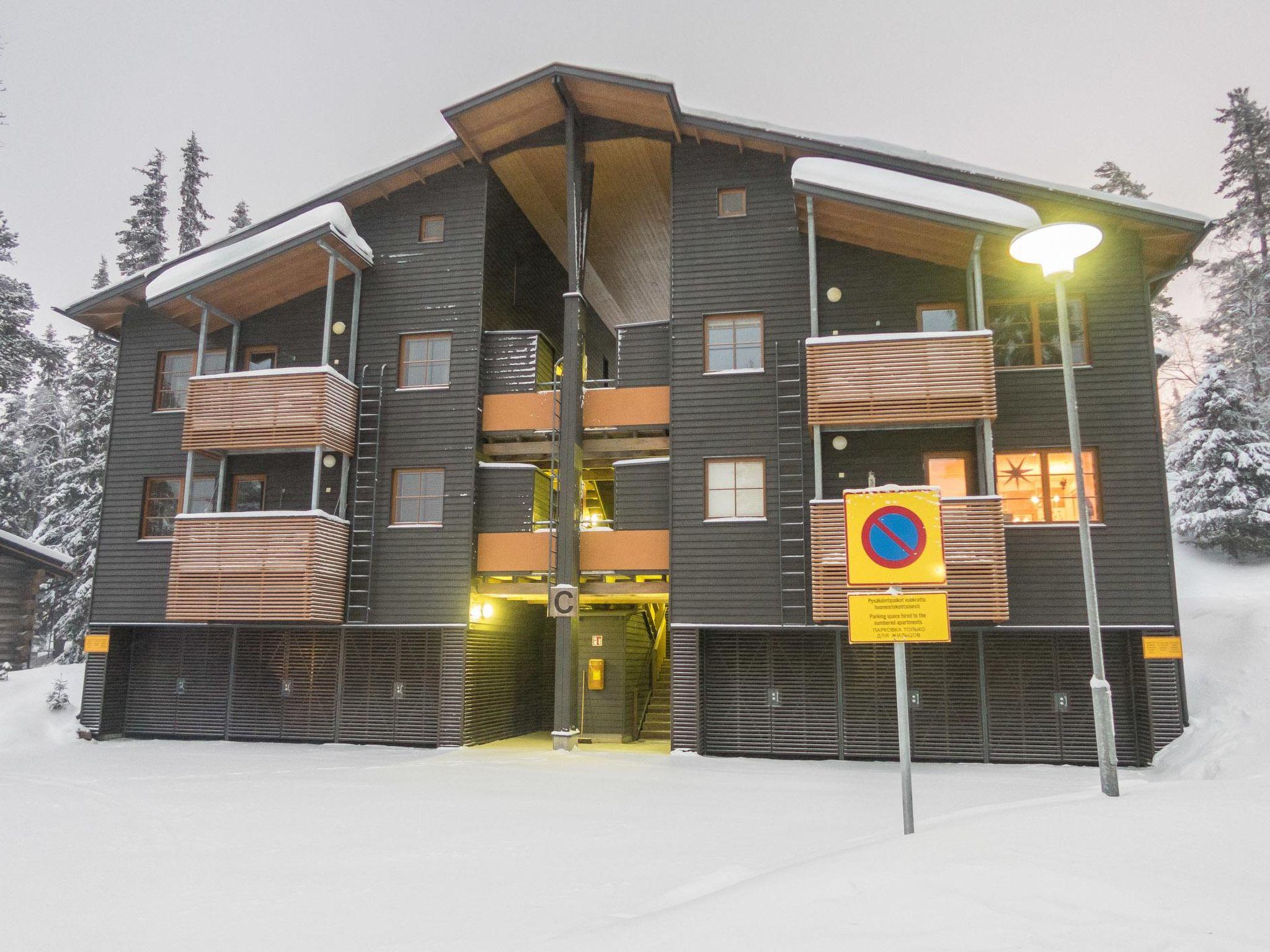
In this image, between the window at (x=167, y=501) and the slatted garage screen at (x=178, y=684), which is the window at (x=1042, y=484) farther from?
the window at (x=167, y=501)

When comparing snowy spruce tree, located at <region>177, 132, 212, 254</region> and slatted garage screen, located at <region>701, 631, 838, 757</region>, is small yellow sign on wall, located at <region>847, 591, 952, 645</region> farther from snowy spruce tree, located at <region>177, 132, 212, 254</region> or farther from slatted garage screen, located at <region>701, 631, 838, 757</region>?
snowy spruce tree, located at <region>177, 132, 212, 254</region>

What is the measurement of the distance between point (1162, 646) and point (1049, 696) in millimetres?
2087

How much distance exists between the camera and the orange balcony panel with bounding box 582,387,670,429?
18750mm

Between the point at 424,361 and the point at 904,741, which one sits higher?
the point at 424,361

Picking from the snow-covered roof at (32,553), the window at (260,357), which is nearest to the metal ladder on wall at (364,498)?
the window at (260,357)

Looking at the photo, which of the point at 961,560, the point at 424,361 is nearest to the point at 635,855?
the point at 961,560

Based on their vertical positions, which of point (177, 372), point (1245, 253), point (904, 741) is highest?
point (1245, 253)

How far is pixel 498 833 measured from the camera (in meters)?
9.54

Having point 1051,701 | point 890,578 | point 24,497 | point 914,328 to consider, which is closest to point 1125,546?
point 1051,701

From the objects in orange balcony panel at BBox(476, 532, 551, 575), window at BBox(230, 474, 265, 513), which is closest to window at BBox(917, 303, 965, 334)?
orange balcony panel at BBox(476, 532, 551, 575)

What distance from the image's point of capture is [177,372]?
21516 millimetres

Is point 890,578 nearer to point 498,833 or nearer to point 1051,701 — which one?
point 498,833

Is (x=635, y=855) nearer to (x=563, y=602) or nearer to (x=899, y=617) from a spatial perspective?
(x=899, y=617)

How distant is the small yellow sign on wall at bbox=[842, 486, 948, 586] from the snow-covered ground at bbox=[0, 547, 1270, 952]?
2067 millimetres
